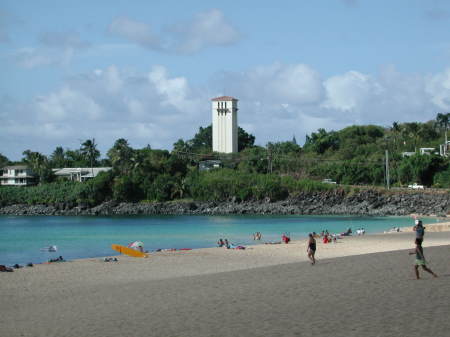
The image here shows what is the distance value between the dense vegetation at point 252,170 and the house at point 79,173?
223 centimetres

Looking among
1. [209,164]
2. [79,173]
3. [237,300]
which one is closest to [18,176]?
[79,173]

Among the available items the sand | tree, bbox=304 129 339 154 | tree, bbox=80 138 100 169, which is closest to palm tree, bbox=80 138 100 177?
tree, bbox=80 138 100 169

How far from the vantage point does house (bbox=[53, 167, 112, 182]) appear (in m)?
116

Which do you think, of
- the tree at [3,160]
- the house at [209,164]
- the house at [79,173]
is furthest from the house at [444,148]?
the tree at [3,160]

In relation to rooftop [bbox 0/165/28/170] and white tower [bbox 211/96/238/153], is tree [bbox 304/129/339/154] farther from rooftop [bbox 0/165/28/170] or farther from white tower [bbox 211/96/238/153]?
rooftop [bbox 0/165/28/170]

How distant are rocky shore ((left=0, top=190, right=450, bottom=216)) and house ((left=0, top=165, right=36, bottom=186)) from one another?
290 inches

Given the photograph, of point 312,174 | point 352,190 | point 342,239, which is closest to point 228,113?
point 312,174

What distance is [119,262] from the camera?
99.6 ft

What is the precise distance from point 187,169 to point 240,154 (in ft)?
35.7

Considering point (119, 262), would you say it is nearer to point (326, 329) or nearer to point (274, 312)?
point (274, 312)

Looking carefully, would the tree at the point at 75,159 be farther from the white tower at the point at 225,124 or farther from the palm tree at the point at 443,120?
the palm tree at the point at 443,120

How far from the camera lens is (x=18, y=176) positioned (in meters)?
117

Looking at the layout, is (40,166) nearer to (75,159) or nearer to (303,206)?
(75,159)

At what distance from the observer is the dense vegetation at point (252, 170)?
98.6 meters
